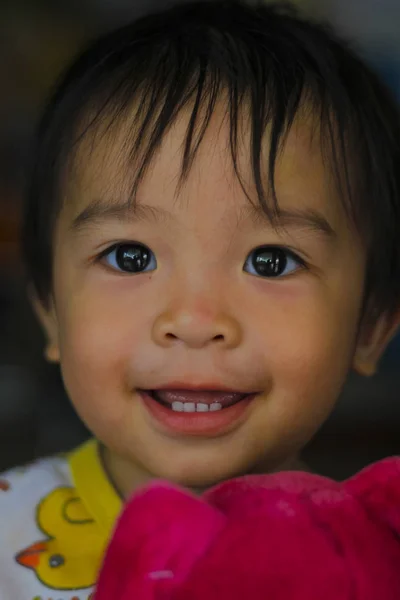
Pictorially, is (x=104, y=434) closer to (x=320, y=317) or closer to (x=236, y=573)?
(x=320, y=317)

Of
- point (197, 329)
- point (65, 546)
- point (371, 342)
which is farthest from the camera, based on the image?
point (371, 342)

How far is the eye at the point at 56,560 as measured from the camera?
2.31ft

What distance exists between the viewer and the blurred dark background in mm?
1480

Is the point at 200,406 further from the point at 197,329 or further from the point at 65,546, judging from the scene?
the point at 65,546

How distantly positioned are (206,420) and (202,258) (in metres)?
0.13

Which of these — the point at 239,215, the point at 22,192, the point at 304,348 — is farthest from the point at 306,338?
the point at 22,192

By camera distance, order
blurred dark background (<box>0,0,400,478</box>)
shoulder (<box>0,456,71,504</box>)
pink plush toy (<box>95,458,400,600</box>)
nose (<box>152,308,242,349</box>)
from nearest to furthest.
Answer: pink plush toy (<box>95,458,400,600</box>) → nose (<box>152,308,242,349</box>) → shoulder (<box>0,456,71,504</box>) → blurred dark background (<box>0,0,400,478</box>)

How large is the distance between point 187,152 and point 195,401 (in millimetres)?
201

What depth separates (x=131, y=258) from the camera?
70 centimetres

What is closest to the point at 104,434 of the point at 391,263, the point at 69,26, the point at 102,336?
the point at 102,336

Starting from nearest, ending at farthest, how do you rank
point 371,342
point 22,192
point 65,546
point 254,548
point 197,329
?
1. point 254,548
2. point 197,329
3. point 65,546
4. point 371,342
5. point 22,192

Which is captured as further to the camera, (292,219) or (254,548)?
(292,219)

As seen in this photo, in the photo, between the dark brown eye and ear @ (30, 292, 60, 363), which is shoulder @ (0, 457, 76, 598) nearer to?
ear @ (30, 292, 60, 363)

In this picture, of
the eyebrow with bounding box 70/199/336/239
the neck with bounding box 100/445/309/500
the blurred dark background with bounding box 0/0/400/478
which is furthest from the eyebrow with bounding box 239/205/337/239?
the blurred dark background with bounding box 0/0/400/478
